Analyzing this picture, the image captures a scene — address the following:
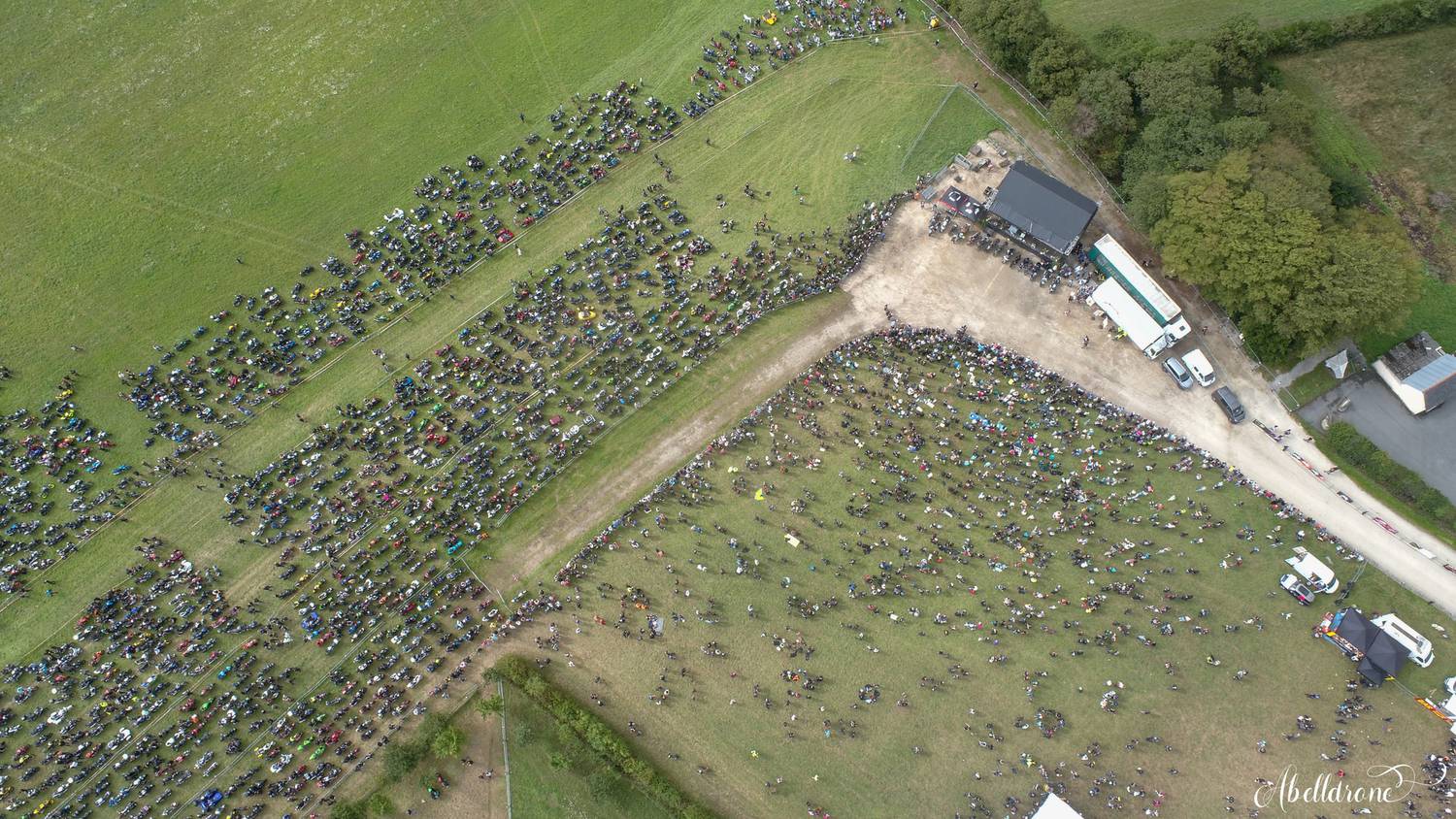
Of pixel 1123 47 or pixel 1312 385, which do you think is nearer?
pixel 1312 385

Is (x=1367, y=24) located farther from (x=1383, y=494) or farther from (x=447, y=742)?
(x=447, y=742)

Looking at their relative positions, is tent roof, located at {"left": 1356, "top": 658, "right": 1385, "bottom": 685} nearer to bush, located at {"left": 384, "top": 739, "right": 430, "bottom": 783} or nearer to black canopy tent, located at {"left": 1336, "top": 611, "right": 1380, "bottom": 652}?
black canopy tent, located at {"left": 1336, "top": 611, "right": 1380, "bottom": 652}

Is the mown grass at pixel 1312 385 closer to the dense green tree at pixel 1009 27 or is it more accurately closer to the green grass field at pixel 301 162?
the green grass field at pixel 301 162

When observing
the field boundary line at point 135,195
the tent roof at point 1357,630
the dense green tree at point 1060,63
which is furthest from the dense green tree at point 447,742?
the dense green tree at point 1060,63

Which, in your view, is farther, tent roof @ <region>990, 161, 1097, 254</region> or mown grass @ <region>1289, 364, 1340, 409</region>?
tent roof @ <region>990, 161, 1097, 254</region>

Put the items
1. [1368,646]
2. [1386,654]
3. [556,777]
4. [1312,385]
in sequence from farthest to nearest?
[1312,385] → [556,777] → [1368,646] → [1386,654]

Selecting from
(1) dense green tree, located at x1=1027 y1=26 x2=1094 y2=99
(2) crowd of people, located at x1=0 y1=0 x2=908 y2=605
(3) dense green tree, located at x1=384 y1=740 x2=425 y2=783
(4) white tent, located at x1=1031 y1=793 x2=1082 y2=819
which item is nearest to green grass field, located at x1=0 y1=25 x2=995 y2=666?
(2) crowd of people, located at x1=0 y1=0 x2=908 y2=605

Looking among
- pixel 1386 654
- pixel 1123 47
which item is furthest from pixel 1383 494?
pixel 1123 47
